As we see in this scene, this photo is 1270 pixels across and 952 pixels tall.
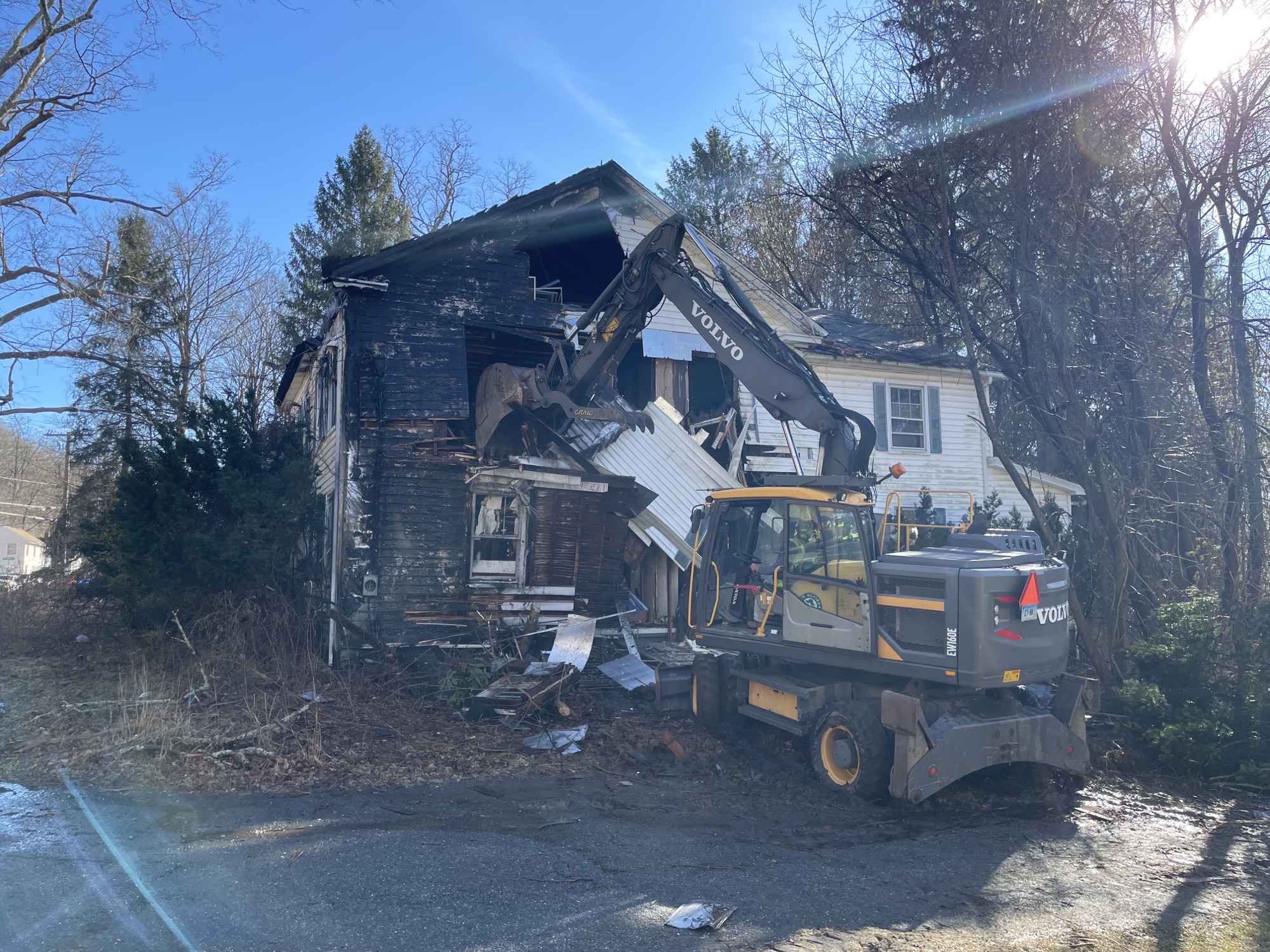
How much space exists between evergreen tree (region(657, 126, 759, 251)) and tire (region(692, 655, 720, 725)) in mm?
21741

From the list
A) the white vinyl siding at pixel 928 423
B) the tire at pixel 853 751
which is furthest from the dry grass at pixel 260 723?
the white vinyl siding at pixel 928 423

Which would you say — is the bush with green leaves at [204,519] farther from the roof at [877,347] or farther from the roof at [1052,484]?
the roof at [1052,484]

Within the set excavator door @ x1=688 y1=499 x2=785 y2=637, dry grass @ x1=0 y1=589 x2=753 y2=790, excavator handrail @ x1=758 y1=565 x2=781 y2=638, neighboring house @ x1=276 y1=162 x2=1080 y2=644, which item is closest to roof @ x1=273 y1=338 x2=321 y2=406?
neighboring house @ x1=276 y1=162 x2=1080 y2=644

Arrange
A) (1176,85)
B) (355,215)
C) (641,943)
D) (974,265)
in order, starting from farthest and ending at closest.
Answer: (355,215) < (974,265) < (1176,85) < (641,943)

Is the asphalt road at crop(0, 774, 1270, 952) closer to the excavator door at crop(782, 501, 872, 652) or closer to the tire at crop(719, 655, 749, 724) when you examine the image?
the excavator door at crop(782, 501, 872, 652)

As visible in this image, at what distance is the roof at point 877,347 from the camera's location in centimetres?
1673

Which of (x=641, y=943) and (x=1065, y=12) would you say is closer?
(x=641, y=943)

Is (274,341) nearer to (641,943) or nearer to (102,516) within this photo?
(102,516)

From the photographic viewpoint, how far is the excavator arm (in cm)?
787

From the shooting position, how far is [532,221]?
1357 centimetres

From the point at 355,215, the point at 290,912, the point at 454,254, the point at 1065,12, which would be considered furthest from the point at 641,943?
the point at 355,215

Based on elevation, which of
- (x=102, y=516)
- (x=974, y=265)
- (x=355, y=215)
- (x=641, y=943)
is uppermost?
(x=355, y=215)

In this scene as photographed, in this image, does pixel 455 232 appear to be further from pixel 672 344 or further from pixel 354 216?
pixel 354 216

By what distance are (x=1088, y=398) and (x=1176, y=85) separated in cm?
406
